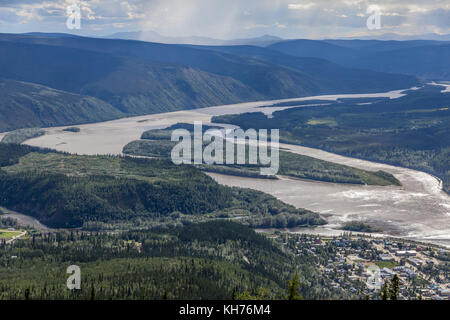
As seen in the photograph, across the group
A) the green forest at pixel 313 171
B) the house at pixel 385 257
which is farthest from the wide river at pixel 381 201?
the house at pixel 385 257

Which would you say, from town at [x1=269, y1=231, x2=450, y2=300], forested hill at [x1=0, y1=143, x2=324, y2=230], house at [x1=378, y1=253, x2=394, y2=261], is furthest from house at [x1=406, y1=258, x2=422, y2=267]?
forested hill at [x1=0, y1=143, x2=324, y2=230]

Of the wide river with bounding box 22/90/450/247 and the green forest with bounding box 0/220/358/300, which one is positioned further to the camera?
the wide river with bounding box 22/90/450/247

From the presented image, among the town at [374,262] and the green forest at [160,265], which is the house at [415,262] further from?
the green forest at [160,265]

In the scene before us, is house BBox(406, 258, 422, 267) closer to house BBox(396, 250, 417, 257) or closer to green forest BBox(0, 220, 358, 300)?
house BBox(396, 250, 417, 257)

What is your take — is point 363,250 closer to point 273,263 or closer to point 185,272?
point 273,263

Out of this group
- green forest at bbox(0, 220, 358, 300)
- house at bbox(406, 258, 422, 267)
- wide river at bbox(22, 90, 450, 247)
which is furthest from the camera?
wide river at bbox(22, 90, 450, 247)
